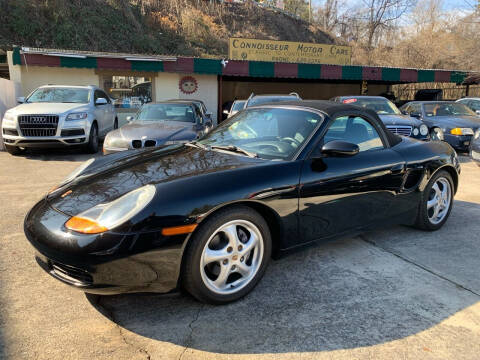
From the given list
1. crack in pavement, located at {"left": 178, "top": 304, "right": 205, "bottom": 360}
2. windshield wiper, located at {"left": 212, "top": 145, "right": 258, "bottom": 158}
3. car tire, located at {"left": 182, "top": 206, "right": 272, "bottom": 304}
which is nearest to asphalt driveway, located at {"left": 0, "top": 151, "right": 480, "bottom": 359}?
crack in pavement, located at {"left": 178, "top": 304, "right": 205, "bottom": 360}

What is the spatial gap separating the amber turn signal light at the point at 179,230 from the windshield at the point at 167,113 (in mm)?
5656

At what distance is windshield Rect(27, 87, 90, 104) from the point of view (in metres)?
9.16

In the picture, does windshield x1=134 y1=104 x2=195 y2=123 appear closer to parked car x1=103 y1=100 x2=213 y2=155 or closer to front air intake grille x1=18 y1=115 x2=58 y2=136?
parked car x1=103 y1=100 x2=213 y2=155

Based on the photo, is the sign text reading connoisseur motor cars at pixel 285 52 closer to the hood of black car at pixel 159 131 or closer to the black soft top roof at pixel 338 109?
the hood of black car at pixel 159 131

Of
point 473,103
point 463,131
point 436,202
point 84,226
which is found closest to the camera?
point 84,226

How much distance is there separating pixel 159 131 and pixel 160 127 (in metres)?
0.29

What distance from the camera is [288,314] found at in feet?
8.18

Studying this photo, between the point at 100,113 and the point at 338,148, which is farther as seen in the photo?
the point at 100,113

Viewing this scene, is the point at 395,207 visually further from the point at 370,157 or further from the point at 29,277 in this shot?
the point at 29,277

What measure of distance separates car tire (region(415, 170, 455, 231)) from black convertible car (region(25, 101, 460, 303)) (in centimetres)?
3

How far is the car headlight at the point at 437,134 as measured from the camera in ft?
31.4

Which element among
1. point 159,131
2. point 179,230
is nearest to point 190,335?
point 179,230

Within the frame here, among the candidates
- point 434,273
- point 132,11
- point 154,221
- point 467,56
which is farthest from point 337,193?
point 132,11

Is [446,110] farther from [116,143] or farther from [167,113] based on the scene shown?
[116,143]
